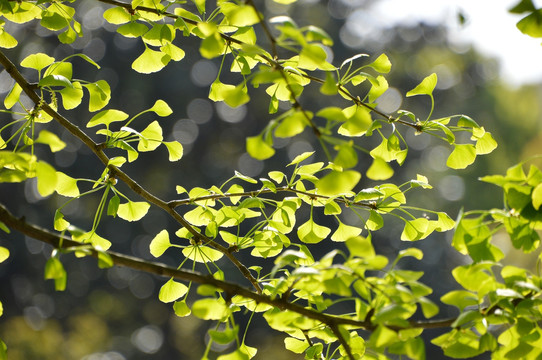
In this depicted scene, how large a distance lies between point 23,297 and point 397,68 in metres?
5.87

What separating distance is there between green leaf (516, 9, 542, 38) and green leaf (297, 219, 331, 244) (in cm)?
35

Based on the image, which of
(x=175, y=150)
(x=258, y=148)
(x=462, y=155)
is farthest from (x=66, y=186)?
(x=462, y=155)

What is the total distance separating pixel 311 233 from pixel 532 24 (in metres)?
0.37

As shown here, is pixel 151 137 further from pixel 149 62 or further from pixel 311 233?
pixel 311 233

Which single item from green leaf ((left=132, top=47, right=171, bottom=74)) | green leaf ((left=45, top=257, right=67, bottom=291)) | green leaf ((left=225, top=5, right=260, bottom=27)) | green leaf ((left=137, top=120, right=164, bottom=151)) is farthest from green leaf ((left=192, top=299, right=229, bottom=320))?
green leaf ((left=132, top=47, right=171, bottom=74))

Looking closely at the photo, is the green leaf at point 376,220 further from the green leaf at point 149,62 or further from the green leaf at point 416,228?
the green leaf at point 149,62

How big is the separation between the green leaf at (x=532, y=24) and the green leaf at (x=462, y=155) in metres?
0.22

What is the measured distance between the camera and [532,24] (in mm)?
492

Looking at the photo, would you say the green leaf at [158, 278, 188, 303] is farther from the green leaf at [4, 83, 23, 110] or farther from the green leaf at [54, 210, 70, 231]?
the green leaf at [4, 83, 23, 110]

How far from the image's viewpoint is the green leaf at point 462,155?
0.71 meters

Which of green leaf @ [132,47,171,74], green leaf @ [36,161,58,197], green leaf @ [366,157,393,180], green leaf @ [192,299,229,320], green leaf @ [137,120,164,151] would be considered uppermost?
green leaf @ [366,157,393,180]

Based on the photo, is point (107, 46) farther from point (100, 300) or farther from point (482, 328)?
point (482, 328)

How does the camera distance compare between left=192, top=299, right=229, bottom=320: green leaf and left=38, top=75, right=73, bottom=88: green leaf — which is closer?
left=192, top=299, right=229, bottom=320: green leaf

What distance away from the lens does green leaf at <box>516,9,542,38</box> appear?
489 millimetres
